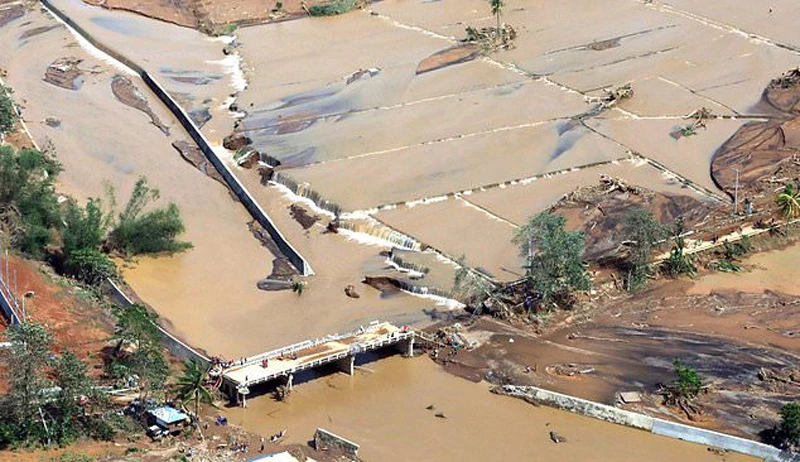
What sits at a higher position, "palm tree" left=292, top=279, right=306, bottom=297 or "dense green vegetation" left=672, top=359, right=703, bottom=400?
"dense green vegetation" left=672, top=359, right=703, bottom=400

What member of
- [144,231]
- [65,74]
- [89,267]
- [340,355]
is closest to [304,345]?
[340,355]

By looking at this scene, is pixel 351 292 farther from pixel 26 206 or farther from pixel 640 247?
pixel 26 206

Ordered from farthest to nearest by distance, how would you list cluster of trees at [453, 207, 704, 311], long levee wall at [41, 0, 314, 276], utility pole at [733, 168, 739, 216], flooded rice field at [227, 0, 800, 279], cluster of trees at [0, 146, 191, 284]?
flooded rice field at [227, 0, 800, 279]
utility pole at [733, 168, 739, 216]
long levee wall at [41, 0, 314, 276]
cluster of trees at [0, 146, 191, 284]
cluster of trees at [453, 207, 704, 311]

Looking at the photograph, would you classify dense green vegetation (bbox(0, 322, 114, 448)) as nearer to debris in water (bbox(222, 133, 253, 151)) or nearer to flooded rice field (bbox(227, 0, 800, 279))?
flooded rice field (bbox(227, 0, 800, 279))

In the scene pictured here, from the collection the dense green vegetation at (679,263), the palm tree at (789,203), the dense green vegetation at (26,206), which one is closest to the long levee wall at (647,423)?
the dense green vegetation at (679,263)

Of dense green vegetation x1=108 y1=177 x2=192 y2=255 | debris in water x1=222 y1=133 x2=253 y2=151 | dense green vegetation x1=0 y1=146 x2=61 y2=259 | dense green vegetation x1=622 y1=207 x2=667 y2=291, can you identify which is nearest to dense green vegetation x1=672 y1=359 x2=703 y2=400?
dense green vegetation x1=622 y1=207 x2=667 y2=291

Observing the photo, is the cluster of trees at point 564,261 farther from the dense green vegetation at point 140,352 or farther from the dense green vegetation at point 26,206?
the dense green vegetation at point 26,206
